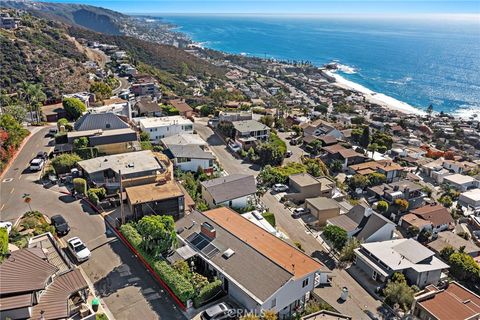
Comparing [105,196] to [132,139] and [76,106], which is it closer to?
[132,139]

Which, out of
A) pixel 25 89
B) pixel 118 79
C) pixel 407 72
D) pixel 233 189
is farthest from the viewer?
pixel 407 72

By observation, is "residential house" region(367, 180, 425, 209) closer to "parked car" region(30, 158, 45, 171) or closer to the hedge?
the hedge

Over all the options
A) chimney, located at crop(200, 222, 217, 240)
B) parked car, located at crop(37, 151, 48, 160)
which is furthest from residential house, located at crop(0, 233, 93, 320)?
parked car, located at crop(37, 151, 48, 160)

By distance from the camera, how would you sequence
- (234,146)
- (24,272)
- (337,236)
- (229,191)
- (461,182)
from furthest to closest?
(234,146) → (461,182) → (229,191) → (337,236) → (24,272)

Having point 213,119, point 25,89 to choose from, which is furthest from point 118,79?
point 213,119

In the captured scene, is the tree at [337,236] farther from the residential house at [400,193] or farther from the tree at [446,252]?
the residential house at [400,193]

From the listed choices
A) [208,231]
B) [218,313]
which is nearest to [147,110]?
[208,231]

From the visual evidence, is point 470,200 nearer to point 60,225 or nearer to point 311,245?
point 311,245
